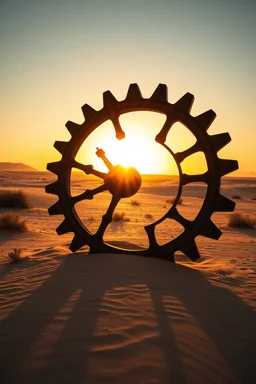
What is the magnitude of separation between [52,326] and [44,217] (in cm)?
951

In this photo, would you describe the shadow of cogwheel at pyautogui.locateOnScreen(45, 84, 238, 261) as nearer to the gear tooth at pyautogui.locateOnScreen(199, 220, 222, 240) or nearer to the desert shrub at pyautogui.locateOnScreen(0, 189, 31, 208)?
the gear tooth at pyautogui.locateOnScreen(199, 220, 222, 240)

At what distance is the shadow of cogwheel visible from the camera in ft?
15.8

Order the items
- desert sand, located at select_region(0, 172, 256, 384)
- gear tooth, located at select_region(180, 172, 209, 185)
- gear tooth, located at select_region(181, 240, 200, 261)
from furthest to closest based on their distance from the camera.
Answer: gear tooth, located at select_region(181, 240, 200, 261), gear tooth, located at select_region(180, 172, 209, 185), desert sand, located at select_region(0, 172, 256, 384)

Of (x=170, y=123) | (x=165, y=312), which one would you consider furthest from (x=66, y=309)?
(x=170, y=123)

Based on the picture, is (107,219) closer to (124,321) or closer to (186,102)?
(186,102)

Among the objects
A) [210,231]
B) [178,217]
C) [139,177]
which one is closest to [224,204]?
[210,231]

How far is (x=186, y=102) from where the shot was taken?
16.3ft

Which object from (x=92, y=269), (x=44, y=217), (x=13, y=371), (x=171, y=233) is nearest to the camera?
(x=13, y=371)

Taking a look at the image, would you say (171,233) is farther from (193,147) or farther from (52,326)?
(52,326)

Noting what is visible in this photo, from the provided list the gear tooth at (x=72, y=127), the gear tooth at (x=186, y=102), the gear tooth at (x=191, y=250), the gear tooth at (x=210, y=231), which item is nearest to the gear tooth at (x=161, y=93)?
the gear tooth at (x=186, y=102)

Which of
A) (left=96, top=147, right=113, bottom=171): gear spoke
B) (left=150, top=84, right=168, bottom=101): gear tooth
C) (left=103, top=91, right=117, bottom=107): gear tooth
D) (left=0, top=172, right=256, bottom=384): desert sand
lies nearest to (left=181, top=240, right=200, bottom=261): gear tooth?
(left=0, top=172, right=256, bottom=384): desert sand

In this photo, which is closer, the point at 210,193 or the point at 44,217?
the point at 210,193

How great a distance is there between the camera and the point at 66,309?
3242 millimetres

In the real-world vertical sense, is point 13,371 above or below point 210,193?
below
